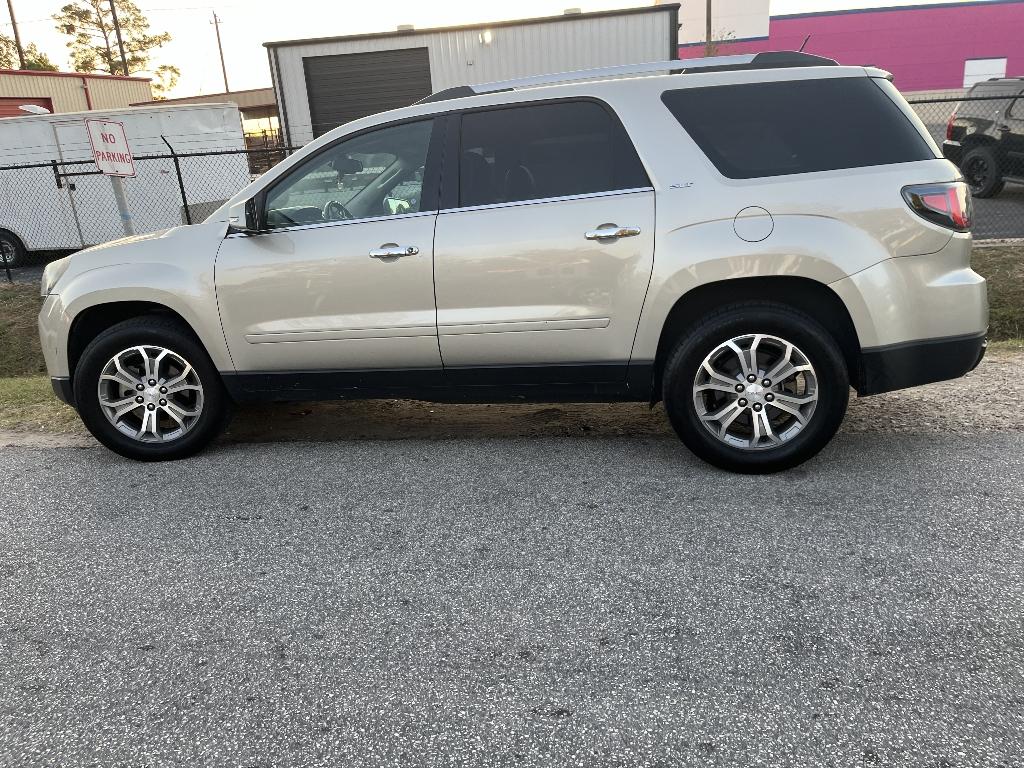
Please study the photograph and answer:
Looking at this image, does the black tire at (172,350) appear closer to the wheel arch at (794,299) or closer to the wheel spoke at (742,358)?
the wheel arch at (794,299)

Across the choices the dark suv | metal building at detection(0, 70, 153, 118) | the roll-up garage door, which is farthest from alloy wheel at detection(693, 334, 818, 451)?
metal building at detection(0, 70, 153, 118)

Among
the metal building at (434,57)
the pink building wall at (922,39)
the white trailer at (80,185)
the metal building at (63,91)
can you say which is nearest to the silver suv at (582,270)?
the white trailer at (80,185)

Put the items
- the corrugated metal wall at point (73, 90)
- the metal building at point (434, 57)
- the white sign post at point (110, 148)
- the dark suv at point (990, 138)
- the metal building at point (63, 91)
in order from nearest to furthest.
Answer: the white sign post at point (110, 148) → the dark suv at point (990, 138) → the metal building at point (434, 57) → the metal building at point (63, 91) → the corrugated metal wall at point (73, 90)

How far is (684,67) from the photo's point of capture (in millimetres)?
4172

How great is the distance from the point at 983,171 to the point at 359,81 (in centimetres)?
1554

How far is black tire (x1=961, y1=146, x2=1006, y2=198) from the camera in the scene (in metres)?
12.5

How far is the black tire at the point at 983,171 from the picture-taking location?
1247 cm

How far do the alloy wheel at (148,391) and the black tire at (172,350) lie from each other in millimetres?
32

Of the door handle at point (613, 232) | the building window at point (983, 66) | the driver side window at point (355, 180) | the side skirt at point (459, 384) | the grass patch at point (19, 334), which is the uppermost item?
the building window at point (983, 66)

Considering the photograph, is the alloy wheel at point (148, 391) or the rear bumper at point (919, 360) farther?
the alloy wheel at point (148, 391)

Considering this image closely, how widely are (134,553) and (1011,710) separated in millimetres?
3446

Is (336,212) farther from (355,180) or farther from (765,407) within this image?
(765,407)

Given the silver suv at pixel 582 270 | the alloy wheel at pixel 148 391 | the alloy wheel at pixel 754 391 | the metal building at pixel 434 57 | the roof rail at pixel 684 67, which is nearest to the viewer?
the silver suv at pixel 582 270

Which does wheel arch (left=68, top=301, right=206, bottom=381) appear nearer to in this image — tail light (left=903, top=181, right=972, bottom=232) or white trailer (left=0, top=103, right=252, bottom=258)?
tail light (left=903, top=181, right=972, bottom=232)
